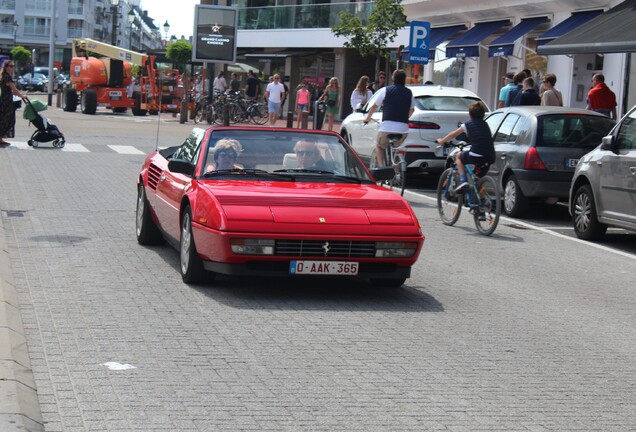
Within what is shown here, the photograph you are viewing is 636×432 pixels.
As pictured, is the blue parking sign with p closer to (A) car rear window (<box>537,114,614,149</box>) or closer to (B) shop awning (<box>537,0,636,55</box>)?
(B) shop awning (<box>537,0,636,55</box>)

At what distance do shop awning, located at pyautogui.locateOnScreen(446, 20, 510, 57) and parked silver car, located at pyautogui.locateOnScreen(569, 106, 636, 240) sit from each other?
22.7 metres

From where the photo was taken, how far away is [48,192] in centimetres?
1636

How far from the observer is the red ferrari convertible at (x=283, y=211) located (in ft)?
28.9

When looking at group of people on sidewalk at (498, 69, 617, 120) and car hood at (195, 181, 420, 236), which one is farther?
group of people on sidewalk at (498, 69, 617, 120)

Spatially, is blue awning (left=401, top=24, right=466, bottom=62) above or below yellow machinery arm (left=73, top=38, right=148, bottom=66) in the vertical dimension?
above

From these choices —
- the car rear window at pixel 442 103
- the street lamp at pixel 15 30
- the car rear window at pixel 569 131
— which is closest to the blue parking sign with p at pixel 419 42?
the car rear window at pixel 442 103

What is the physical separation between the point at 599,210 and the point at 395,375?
25.9 ft

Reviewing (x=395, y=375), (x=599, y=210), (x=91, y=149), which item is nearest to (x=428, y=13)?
(x=91, y=149)

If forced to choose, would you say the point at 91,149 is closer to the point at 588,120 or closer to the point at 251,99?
the point at 588,120

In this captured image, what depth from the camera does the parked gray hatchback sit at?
53.2 feet

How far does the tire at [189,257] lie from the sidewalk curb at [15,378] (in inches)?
57.0

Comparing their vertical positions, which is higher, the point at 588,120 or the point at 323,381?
the point at 588,120

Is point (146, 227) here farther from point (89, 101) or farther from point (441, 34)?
point (89, 101)

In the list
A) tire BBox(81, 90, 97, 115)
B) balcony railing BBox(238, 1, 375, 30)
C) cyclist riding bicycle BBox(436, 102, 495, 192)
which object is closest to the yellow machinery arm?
tire BBox(81, 90, 97, 115)
